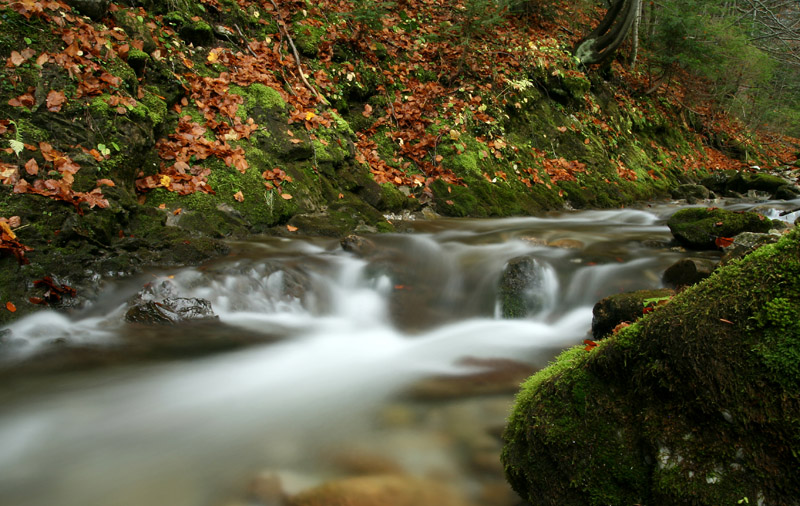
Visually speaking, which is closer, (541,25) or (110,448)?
(110,448)

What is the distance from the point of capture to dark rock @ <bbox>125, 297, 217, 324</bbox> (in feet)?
12.4

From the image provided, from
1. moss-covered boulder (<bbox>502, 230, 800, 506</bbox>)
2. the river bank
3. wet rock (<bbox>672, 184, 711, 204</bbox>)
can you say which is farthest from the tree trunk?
moss-covered boulder (<bbox>502, 230, 800, 506</bbox>)

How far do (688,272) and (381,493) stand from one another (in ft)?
12.1

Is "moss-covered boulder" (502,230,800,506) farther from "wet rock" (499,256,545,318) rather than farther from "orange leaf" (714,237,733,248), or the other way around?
"orange leaf" (714,237,733,248)

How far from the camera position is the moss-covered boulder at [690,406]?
Answer: 1.31 m

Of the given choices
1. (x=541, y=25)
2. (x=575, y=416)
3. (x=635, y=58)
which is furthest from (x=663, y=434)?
(x=635, y=58)


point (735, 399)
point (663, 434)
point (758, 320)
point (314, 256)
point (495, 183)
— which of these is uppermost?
point (495, 183)

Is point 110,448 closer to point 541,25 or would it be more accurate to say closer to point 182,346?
point 182,346

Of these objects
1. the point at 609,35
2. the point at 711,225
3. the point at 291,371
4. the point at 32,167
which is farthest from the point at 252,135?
the point at 609,35

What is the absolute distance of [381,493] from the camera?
7.48 ft

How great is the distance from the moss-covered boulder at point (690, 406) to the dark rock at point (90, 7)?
6.20 metres

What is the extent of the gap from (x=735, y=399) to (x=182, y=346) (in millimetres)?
3472

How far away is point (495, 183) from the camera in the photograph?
8.64 metres

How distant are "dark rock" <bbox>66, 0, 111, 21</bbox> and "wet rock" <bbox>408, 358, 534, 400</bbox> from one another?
5417 mm
